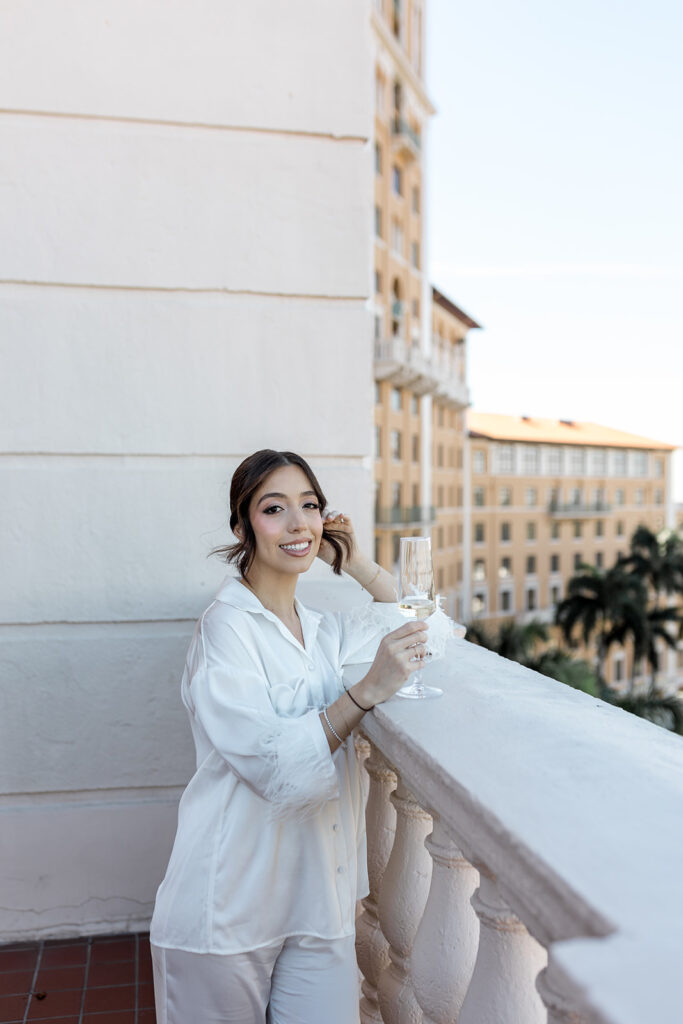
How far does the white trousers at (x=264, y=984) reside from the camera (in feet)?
5.11

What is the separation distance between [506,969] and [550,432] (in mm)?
56975

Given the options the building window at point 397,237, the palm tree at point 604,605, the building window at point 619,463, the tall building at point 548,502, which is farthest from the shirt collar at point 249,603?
the building window at point 619,463

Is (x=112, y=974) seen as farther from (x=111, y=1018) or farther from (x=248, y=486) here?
(x=248, y=486)

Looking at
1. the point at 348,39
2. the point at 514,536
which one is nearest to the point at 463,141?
the point at 514,536

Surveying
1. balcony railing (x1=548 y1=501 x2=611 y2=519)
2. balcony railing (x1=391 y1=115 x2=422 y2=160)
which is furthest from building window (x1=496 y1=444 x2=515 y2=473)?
balcony railing (x1=391 y1=115 x2=422 y2=160)

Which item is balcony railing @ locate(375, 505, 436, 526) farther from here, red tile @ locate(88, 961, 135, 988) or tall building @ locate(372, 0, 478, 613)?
red tile @ locate(88, 961, 135, 988)

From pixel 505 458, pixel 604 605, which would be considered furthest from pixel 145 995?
pixel 505 458

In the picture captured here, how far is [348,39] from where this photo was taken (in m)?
2.61

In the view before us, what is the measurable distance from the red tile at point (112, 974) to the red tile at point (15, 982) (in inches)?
6.6

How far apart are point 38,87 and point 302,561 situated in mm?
1728

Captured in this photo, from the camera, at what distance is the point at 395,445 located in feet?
121

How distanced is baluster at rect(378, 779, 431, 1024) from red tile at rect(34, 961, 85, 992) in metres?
1.18

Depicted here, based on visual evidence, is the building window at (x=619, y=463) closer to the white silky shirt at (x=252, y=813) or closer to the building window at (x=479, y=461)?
the building window at (x=479, y=461)

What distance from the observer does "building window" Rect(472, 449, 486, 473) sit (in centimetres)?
4909
